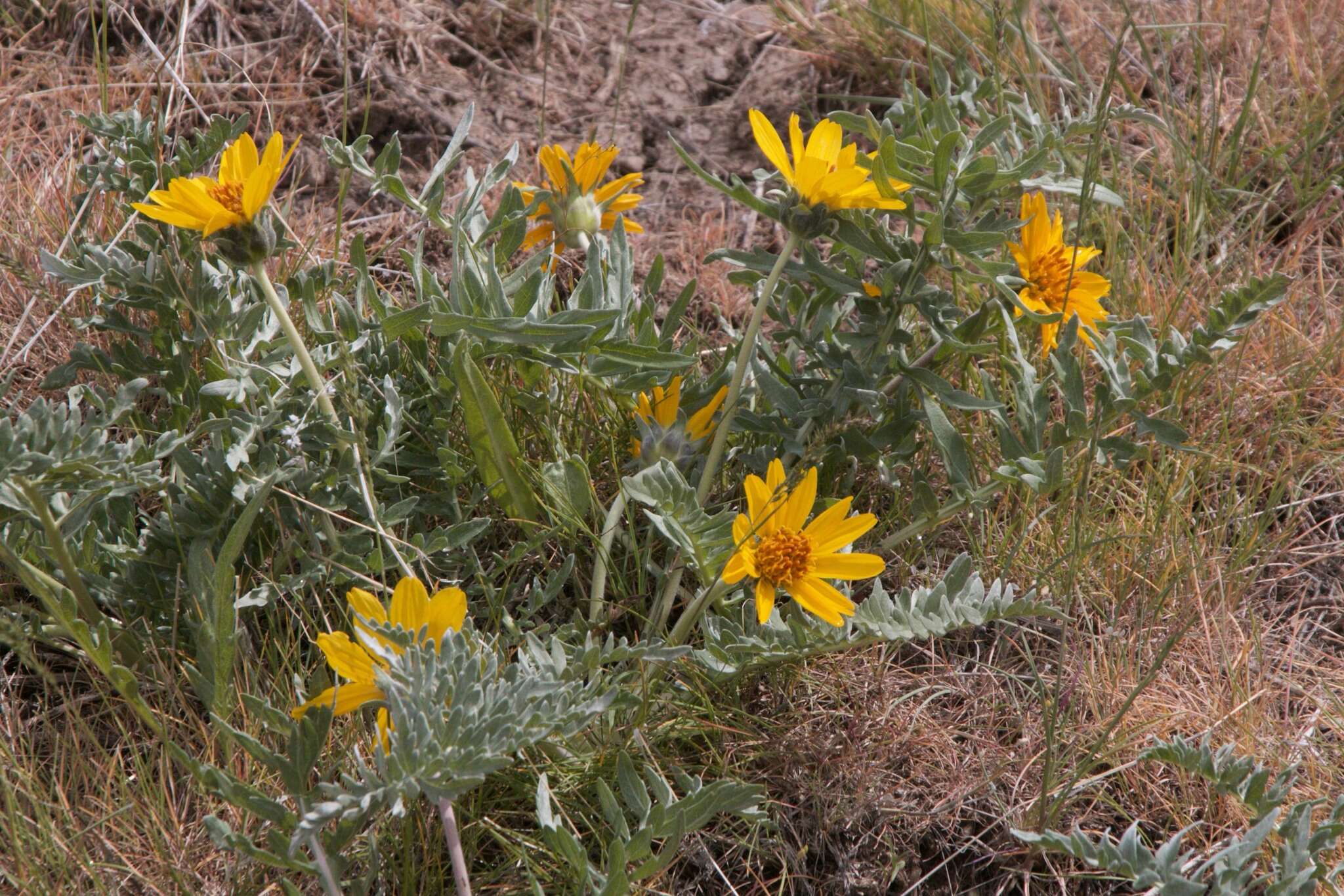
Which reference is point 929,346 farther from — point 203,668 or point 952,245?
point 203,668

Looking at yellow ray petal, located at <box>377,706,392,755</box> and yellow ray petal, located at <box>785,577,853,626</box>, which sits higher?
yellow ray petal, located at <box>785,577,853,626</box>

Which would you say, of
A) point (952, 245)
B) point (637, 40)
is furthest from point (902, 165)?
point (637, 40)

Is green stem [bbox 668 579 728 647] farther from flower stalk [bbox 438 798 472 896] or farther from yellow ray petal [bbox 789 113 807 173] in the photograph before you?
yellow ray petal [bbox 789 113 807 173]

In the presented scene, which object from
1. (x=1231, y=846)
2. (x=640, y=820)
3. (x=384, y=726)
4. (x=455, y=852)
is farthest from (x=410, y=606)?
(x=1231, y=846)

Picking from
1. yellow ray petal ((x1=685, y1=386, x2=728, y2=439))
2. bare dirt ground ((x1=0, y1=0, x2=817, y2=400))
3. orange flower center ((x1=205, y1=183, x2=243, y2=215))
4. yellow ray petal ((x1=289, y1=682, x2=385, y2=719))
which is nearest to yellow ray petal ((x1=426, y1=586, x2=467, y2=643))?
yellow ray petal ((x1=289, y1=682, x2=385, y2=719))

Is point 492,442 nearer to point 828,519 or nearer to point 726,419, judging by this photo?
point 726,419

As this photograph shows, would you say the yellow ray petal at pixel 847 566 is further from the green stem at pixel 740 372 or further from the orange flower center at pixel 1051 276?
the orange flower center at pixel 1051 276

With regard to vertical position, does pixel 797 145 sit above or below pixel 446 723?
above
